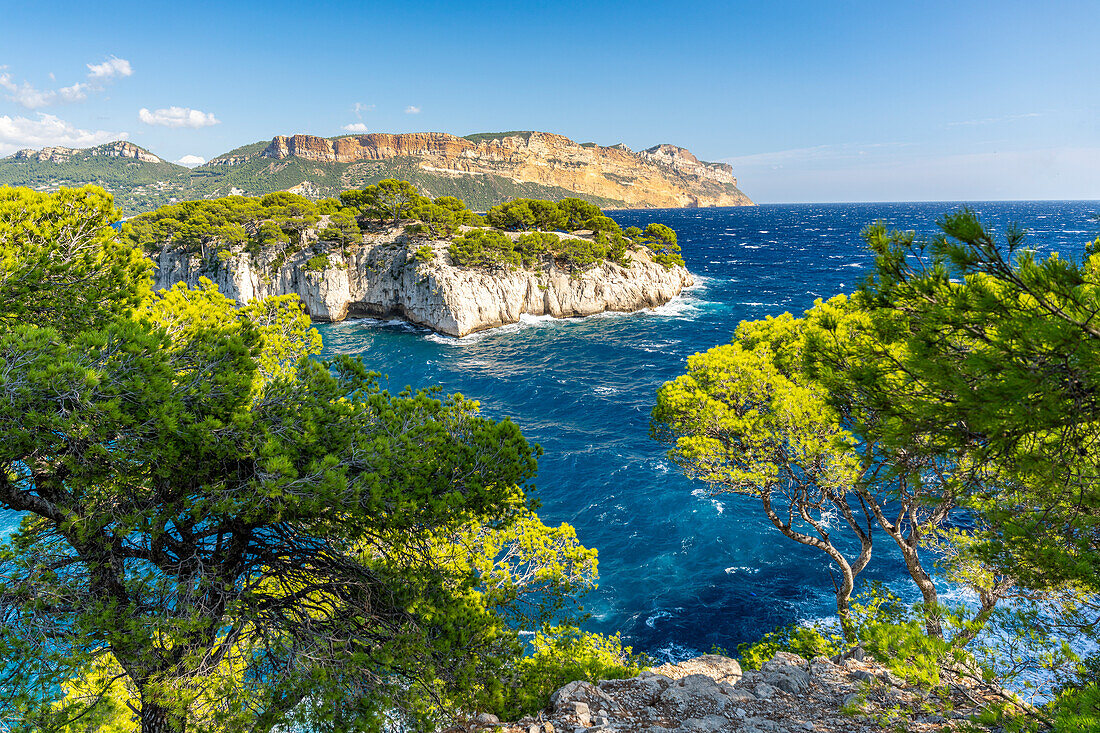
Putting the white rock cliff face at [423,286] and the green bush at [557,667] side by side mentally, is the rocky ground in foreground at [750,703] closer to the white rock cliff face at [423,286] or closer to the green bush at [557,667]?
the green bush at [557,667]

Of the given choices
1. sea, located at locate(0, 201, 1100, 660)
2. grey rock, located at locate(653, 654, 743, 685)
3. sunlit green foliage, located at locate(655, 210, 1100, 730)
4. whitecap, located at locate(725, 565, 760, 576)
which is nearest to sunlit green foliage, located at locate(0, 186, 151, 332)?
sea, located at locate(0, 201, 1100, 660)

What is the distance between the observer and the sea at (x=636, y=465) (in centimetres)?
1658

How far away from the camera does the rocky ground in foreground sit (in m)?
7.46

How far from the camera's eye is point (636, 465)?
25.1 m

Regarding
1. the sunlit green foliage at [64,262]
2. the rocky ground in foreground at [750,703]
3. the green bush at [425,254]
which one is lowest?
the rocky ground in foreground at [750,703]

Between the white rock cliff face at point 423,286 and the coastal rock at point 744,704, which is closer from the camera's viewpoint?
the coastal rock at point 744,704

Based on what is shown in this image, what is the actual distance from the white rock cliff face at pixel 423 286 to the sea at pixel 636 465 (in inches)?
80.6

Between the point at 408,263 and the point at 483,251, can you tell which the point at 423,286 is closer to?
the point at 408,263

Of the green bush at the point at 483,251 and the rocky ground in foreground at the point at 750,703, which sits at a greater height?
the green bush at the point at 483,251

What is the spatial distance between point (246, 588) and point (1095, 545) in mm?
10381

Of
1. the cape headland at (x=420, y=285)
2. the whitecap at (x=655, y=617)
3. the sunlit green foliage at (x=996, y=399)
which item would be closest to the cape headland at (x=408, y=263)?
the cape headland at (x=420, y=285)

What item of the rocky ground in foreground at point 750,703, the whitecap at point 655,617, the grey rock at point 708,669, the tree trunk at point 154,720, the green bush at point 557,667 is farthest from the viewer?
the whitecap at point 655,617

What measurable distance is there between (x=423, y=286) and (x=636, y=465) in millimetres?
32407

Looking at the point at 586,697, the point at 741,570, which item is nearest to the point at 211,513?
the point at 586,697
